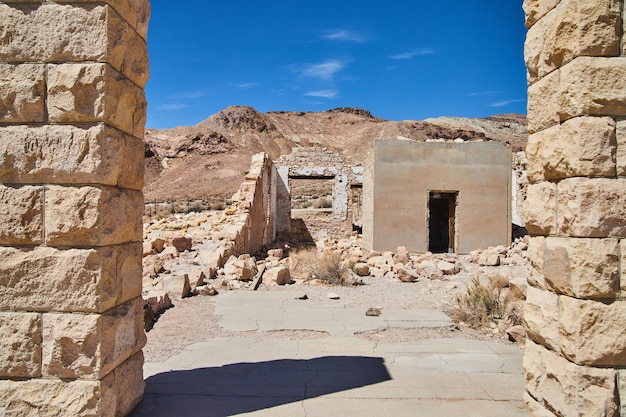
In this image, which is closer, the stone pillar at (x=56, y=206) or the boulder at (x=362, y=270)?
the stone pillar at (x=56, y=206)

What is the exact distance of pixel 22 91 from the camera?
111 inches

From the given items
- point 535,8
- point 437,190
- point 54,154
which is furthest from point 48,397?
point 437,190

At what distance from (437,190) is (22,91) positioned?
1309 centimetres

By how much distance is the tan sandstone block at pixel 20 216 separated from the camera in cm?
281

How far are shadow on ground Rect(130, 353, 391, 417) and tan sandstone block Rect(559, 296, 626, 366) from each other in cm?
166

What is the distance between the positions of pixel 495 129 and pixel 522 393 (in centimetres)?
7134

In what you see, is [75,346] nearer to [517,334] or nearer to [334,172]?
[517,334]

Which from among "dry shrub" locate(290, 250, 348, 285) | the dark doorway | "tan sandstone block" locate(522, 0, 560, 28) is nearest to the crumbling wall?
the dark doorway

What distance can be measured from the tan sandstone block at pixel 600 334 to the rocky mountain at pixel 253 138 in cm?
2641

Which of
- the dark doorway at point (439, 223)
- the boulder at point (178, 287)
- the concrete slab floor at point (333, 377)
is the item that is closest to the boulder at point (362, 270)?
the boulder at point (178, 287)

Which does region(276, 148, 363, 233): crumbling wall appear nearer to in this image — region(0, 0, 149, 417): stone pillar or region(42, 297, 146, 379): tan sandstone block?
region(0, 0, 149, 417): stone pillar

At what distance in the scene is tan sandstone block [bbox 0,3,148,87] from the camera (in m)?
2.83

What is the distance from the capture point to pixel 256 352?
4801 millimetres

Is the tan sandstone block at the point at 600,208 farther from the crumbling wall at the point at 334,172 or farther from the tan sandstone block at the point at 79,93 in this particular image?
the crumbling wall at the point at 334,172
